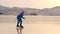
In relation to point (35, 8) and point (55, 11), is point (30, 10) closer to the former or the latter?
point (35, 8)

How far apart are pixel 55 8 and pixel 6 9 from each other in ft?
21.1

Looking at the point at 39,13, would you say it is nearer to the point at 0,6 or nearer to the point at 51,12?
the point at 51,12

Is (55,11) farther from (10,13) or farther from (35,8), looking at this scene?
(10,13)

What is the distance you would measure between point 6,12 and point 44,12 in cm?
499

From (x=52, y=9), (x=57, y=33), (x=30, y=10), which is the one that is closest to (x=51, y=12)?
(x=52, y=9)

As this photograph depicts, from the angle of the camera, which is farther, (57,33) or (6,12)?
(6,12)

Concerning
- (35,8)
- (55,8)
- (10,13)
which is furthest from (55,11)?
(10,13)

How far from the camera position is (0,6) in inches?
1158

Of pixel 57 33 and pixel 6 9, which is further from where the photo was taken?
pixel 6 9

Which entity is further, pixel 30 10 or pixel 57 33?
pixel 30 10

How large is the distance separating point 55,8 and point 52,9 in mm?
427

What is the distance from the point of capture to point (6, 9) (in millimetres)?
29547

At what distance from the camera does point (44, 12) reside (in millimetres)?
29719

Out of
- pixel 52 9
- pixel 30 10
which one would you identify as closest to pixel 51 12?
pixel 52 9
